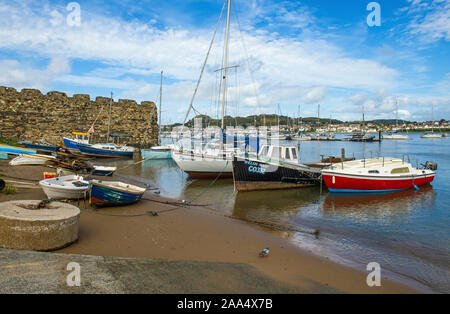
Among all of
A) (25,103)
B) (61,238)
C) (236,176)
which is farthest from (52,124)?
(61,238)

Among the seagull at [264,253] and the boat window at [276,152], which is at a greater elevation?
the boat window at [276,152]

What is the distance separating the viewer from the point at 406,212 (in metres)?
Result: 13.1

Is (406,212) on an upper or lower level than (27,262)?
lower

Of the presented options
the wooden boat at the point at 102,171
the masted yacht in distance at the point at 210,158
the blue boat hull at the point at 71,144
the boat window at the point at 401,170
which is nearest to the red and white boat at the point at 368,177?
the boat window at the point at 401,170

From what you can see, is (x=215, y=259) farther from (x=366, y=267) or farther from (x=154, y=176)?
(x=154, y=176)

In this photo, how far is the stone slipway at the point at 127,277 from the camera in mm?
4012

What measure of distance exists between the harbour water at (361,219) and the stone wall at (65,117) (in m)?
18.8

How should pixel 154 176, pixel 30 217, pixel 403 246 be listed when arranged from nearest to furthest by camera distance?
pixel 30 217 → pixel 403 246 → pixel 154 176

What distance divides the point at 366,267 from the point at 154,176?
674 inches

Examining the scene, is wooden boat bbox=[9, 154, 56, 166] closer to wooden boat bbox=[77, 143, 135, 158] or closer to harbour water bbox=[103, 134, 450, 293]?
harbour water bbox=[103, 134, 450, 293]

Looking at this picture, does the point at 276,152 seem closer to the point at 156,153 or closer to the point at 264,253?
the point at 264,253

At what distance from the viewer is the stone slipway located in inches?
158

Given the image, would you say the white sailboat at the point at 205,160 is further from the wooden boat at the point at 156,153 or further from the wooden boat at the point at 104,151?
the wooden boat at the point at 104,151

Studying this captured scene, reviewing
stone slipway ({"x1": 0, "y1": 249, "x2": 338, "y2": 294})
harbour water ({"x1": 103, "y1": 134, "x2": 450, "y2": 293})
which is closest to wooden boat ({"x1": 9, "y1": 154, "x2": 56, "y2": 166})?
harbour water ({"x1": 103, "y1": 134, "x2": 450, "y2": 293})
